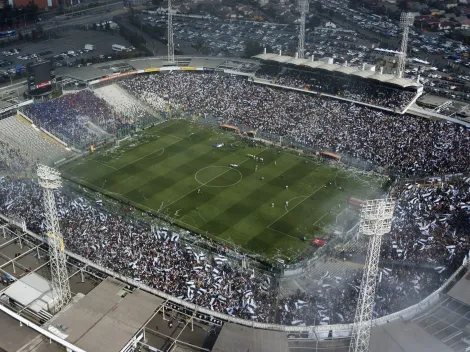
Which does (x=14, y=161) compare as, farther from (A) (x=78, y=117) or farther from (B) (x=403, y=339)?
(B) (x=403, y=339)

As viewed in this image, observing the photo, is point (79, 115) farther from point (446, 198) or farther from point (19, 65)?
point (446, 198)

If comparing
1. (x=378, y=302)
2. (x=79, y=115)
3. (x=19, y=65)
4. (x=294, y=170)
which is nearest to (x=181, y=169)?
(x=294, y=170)

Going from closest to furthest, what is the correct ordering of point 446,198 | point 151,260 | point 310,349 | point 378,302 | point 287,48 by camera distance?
point 310,349, point 378,302, point 151,260, point 446,198, point 287,48

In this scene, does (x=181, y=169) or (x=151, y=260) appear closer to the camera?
(x=151, y=260)

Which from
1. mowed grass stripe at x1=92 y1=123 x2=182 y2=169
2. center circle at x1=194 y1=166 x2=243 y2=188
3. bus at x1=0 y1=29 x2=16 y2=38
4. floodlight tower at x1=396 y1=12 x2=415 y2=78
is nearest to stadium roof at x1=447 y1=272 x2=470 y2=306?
center circle at x1=194 y1=166 x2=243 y2=188

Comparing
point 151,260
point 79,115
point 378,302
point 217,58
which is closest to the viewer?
point 378,302

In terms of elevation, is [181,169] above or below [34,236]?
below

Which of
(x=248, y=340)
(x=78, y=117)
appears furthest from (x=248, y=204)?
(x=78, y=117)

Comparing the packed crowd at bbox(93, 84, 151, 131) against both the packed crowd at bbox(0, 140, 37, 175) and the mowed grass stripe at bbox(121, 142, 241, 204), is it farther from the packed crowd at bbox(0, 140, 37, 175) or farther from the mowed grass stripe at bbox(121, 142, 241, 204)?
the packed crowd at bbox(0, 140, 37, 175)
